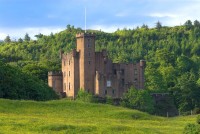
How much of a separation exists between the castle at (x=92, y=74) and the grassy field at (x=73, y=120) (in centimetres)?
4044

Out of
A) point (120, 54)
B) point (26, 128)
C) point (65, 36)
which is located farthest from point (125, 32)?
point (26, 128)

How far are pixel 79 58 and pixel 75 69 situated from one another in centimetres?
167

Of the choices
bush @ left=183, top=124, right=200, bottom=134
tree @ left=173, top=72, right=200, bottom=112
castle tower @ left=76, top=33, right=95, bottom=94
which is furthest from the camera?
castle tower @ left=76, top=33, right=95, bottom=94

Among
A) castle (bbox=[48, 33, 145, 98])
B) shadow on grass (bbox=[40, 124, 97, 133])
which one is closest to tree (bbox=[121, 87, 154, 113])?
castle (bbox=[48, 33, 145, 98])

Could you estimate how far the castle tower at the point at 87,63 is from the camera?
307 ft

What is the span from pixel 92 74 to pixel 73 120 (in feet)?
165

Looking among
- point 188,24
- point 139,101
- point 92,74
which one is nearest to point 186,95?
point 92,74

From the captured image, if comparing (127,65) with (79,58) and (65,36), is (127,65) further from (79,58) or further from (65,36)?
(65,36)

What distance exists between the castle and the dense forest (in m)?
7.20

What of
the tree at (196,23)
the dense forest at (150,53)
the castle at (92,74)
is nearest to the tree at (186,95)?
the dense forest at (150,53)

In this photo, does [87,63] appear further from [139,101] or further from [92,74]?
[139,101]

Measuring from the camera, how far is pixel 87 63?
93875 millimetres

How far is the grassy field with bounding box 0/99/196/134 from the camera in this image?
124 feet

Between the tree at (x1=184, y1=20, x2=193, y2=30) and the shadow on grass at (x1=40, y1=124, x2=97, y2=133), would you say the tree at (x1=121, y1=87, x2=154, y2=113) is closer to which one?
the shadow on grass at (x1=40, y1=124, x2=97, y2=133)
